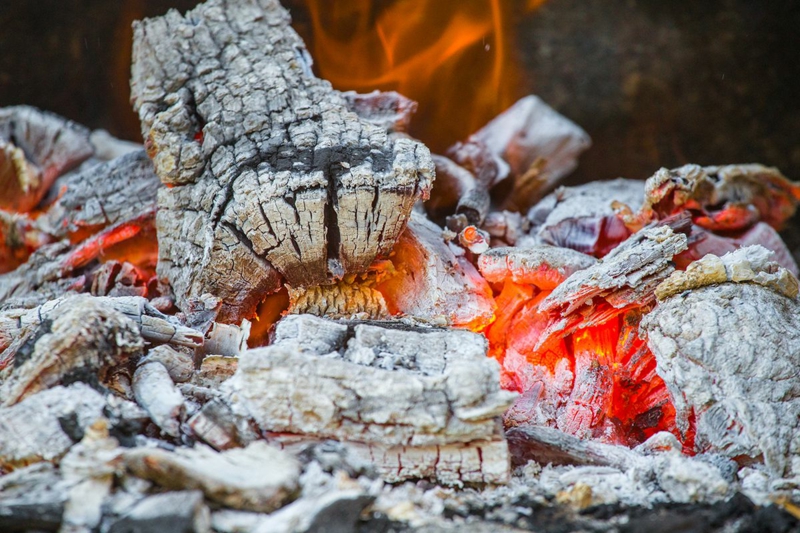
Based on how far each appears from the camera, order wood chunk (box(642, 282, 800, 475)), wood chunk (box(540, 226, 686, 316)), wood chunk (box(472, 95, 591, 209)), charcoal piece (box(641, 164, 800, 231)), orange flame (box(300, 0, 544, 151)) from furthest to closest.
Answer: orange flame (box(300, 0, 544, 151))
wood chunk (box(472, 95, 591, 209))
charcoal piece (box(641, 164, 800, 231))
wood chunk (box(540, 226, 686, 316))
wood chunk (box(642, 282, 800, 475))

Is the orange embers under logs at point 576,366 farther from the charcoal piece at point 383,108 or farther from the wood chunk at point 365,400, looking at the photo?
the charcoal piece at point 383,108

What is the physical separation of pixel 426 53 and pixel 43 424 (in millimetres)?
3258

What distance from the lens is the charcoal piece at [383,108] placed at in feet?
10.9

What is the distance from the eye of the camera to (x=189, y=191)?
2.86 meters

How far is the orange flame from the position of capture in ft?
13.9

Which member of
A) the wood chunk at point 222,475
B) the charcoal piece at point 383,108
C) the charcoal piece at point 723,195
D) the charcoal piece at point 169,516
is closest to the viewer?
the charcoal piece at point 169,516

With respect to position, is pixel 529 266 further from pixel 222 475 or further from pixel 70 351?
pixel 70 351

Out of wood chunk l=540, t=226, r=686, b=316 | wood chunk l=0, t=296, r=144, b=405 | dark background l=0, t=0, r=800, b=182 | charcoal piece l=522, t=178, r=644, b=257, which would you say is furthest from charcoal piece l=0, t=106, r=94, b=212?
wood chunk l=540, t=226, r=686, b=316

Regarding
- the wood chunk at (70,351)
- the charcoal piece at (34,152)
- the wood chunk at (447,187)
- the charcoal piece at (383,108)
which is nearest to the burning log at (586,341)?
the wood chunk at (447,187)

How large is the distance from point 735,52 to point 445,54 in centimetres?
200

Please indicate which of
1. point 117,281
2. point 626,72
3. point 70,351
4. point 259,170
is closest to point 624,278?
point 259,170

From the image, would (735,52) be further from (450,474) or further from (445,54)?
(450,474)

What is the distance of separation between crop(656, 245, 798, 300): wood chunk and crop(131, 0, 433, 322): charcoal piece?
3.24ft

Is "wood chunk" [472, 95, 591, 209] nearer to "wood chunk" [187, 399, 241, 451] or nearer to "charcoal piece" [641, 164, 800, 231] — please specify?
"charcoal piece" [641, 164, 800, 231]
